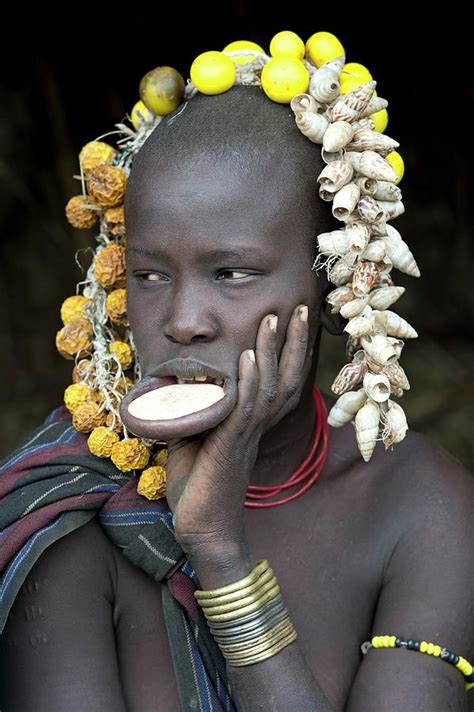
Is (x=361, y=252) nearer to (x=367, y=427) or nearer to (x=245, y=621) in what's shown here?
(x=367, y=427)

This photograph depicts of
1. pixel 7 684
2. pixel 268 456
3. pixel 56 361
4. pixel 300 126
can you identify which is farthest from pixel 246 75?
pixel 56 361

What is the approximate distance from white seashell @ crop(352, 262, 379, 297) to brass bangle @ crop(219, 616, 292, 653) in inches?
25.5

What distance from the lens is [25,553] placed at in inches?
86.0

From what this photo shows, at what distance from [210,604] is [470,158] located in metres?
2.55

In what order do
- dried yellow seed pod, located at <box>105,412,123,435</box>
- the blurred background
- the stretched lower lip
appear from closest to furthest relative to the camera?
1. the stretched lower lip
2. dried yellow seed pod, located at <box>105,412,123,435</box>
3. the blurred background

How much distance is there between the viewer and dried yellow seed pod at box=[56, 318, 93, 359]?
8.41 ft

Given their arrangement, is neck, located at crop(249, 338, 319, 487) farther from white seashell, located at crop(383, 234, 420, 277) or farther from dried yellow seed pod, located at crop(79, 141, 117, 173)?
dried yellow seed pod, located at crop(79, 141, 117, 173)

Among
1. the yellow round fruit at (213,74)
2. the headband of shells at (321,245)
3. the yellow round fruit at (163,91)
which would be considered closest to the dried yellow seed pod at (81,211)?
the headband of shells at (321,245)

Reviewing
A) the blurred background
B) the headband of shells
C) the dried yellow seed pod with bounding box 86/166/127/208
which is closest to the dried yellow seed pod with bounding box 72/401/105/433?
the headband of shells

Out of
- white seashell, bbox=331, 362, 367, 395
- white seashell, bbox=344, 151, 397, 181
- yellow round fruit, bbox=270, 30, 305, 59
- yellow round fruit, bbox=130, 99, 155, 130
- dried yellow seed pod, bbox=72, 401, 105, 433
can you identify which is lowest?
dried yellow seed pod, bbox=72, 401, 105, 433

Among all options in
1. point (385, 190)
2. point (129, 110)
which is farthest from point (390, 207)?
point (129, 110)

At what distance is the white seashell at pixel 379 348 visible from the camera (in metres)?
2.28

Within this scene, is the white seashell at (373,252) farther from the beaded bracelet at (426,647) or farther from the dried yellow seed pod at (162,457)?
the beaded bracelet at (426,647)

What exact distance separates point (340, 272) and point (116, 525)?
666 mm
